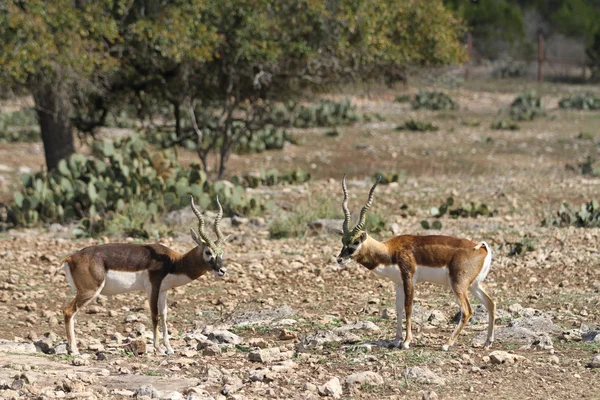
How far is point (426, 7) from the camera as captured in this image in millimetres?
19266

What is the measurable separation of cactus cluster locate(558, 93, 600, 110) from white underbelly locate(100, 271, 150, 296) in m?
28.6

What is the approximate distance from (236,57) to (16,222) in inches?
185

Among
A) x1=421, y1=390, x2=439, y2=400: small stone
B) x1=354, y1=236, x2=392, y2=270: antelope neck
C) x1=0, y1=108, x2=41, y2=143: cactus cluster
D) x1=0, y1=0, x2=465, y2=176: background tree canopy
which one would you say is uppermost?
x1=0, y1=0, x2=465, y2=176: background tree canopy

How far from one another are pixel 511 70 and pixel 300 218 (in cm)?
3628

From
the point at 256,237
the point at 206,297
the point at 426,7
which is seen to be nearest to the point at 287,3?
the point at 426,7

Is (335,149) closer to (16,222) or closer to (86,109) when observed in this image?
(86,109)

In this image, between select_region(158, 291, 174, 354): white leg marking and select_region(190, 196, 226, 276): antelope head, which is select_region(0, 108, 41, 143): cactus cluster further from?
select_region(190, 196, 226, 276): antelope head

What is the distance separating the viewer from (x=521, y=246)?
11812mm

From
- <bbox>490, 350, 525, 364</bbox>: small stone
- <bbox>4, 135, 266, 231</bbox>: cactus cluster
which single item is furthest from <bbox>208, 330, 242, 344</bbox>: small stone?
<bbox>4, 135, 266, 231</bbox>: cactus cluster

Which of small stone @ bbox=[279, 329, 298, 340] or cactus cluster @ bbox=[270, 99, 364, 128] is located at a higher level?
cactus cluster @ bbox=[270, 99, 364, 128]

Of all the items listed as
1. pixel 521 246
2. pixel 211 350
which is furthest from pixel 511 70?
pixel 211 350

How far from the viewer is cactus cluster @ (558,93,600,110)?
1371 inches

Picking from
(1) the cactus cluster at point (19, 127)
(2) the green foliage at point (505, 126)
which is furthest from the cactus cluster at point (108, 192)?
(2) the green foliage at point (505, 126)

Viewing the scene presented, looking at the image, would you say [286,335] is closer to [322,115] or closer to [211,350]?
[211,350]
